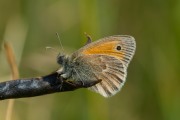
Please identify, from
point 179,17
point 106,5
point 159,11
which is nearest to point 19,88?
point 179,17

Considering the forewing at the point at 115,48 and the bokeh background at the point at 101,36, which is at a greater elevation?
the forewing at the point at 115,48

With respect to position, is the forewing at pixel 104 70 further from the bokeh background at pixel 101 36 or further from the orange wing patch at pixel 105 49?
the bokeh background at pixel 101 36

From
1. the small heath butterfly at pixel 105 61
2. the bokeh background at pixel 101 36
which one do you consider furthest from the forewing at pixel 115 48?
the bokeh background at pixel 101 36

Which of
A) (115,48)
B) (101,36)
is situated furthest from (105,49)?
(101,36)

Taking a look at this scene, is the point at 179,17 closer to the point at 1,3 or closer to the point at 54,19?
the point at 54,19

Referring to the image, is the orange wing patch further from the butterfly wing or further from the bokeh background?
the bokeh background
